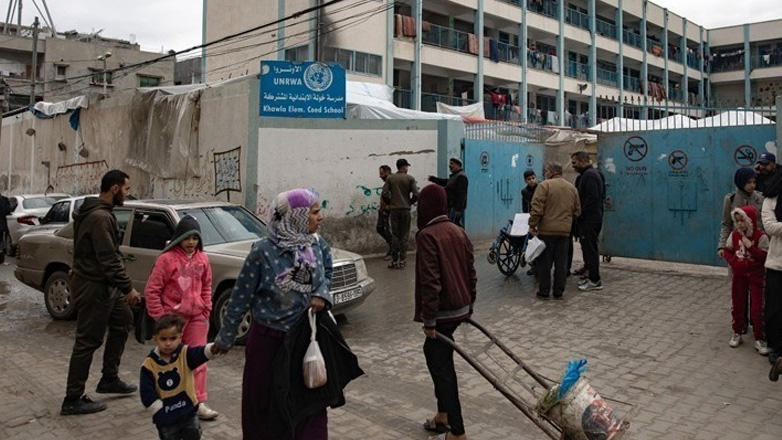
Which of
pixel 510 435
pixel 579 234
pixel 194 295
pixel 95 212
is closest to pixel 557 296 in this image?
pixel 579 234

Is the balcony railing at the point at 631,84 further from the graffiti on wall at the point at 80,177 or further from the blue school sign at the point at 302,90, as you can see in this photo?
the graffiti on wall at the point at 80,177

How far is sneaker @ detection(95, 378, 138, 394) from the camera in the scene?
510 centimetres

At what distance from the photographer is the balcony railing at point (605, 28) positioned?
40875 millimetres

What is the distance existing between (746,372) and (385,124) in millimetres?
9080

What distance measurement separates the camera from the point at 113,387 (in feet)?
16.8

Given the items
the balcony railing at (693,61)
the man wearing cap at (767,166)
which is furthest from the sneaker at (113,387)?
the balcony railing at (693,61)

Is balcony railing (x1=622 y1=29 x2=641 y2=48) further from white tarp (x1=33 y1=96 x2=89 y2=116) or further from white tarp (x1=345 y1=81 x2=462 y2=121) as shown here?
white tarp (x1=33 y1=96 x2=89 y2=116)

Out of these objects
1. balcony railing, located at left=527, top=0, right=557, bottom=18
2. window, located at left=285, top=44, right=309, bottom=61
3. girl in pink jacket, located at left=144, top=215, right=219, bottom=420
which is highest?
balcony railing, located at left=527, top=0, right=557, bottom=18

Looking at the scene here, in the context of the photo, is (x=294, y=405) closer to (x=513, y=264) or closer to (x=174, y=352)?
(x=174, y=352)

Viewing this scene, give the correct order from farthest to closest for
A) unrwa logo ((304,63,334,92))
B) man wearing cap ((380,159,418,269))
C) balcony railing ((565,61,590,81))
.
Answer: balcony railing ((565,61,590,81)), unrwa logo ((304,63,334,92)), man wearing cap ((380,159,418,269))

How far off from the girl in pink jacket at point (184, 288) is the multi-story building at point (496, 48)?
15.1 meters

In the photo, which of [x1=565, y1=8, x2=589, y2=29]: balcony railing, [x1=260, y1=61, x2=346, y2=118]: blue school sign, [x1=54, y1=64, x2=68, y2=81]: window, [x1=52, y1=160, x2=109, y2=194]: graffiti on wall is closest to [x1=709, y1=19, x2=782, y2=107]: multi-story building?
[x1=565, y1=8, x2=589, y2=29]: balcony railing

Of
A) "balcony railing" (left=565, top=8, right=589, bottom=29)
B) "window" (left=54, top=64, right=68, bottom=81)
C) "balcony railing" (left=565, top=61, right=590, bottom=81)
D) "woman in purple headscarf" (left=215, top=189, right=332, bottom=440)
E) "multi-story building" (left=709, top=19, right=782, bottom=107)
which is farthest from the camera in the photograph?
"multi-story building" (left=709, top=19, right=782, bottom=107)

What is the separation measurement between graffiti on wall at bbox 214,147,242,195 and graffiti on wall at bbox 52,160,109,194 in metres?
6.70
